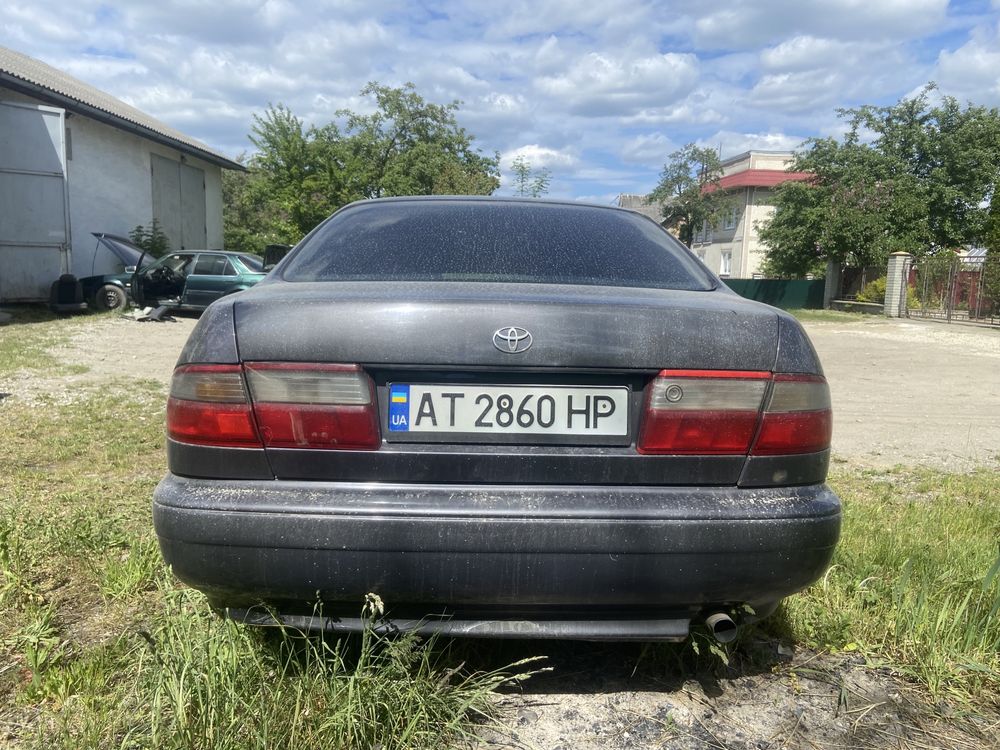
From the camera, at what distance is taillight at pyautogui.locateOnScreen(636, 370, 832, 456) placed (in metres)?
1.91

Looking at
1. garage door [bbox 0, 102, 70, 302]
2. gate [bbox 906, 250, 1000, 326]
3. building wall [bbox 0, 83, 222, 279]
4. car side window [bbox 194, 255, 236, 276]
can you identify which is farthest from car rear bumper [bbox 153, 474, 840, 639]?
gate [bbox 906, 250, 1000, 326]

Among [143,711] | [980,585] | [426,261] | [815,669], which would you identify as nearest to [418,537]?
[143,711]

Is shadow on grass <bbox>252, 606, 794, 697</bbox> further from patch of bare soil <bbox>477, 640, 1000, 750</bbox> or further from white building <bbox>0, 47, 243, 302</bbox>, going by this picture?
white building <bbox>0, 47, 243, 302</bbox>

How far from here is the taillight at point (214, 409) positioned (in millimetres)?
1873

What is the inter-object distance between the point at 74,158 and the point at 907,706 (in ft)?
64.7

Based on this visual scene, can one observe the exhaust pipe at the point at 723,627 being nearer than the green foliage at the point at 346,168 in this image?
Yes

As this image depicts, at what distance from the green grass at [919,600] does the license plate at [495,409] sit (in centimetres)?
134

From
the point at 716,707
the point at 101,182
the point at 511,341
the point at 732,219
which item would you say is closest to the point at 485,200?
the point at 511,341

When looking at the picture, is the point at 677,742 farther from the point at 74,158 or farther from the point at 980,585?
the point at 74,158

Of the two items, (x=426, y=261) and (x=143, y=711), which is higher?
(x=426, y=261)

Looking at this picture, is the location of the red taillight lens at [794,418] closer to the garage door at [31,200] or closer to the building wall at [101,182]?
the garage door at [31,200]

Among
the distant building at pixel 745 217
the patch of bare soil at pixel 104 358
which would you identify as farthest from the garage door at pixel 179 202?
the distant building at pixel 745 217

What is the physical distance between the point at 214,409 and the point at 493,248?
1146mm

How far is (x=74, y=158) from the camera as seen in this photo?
17328mm
